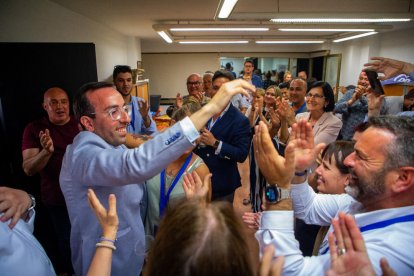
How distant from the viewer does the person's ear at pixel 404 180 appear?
105cm

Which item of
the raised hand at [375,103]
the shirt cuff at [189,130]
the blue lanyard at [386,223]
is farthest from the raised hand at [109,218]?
the raised hand at [375,103]

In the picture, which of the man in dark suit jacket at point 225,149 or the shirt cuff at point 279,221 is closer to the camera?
the shirt cuff at point 279,221

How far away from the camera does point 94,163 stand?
3.77ft

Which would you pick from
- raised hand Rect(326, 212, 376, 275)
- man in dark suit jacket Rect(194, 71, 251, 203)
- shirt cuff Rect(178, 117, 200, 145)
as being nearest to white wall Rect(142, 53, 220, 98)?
man in dark suit jacket Rect(194, 71, 251, 203)

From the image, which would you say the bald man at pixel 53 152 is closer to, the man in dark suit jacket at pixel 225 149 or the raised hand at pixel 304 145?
the man in dark suit jacket at pixel 225 149

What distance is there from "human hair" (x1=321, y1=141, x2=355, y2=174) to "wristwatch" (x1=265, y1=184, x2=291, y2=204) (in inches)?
24.4

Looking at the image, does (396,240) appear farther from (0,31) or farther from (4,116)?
(0,31)

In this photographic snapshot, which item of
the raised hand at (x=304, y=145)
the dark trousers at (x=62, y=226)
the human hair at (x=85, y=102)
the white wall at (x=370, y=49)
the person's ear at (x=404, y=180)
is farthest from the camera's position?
the white wall at (x=370, y=49)

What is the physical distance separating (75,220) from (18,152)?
1890mm

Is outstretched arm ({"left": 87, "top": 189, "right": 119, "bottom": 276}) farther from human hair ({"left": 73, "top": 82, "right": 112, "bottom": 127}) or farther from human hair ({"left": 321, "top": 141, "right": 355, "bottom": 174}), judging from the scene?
human hair ({"left": 321, "top": 141, "right": 355, "bottom": 174})

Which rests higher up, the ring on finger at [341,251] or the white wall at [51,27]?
the white wall at [51,27]

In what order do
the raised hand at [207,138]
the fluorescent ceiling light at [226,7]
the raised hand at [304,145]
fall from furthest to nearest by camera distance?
the fluorescent ceiling light at [226,7]
the raised hand at [207,138]
the raised hand at [304,145]

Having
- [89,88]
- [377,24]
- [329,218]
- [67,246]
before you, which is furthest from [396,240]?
[377,24]

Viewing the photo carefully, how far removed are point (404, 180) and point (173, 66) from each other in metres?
12.6
